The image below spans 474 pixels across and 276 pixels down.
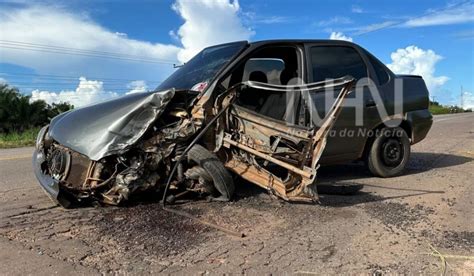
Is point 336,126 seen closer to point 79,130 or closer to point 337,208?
point 337,208

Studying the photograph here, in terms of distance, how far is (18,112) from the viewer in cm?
2178

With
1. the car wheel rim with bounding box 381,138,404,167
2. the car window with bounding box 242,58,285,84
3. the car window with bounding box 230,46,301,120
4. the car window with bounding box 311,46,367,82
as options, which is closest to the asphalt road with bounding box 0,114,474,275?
the car wheel rim with bounding box 381,138,404,167

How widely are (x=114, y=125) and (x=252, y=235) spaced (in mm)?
1844

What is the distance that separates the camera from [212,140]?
4938 mm

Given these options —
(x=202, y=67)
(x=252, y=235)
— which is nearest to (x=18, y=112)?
(x=202, y=67)

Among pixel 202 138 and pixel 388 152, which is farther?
pixel 388 152

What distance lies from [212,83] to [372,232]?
2349mm

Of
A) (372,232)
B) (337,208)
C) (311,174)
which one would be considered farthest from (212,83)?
(372,232)

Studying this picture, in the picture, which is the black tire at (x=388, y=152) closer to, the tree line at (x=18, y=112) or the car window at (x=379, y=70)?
the car window at (x=379, y=70)

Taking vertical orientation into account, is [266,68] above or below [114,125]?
above

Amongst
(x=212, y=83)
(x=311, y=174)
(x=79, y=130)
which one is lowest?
(x=311, y=174)

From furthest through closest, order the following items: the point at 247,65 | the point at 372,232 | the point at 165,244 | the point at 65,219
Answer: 1. the point at 247,65
2. the point at 65,219
3. the point at 372,232
4. the point at 165,244

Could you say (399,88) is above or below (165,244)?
above

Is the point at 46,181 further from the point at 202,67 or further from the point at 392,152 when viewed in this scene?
the point at 392,152
